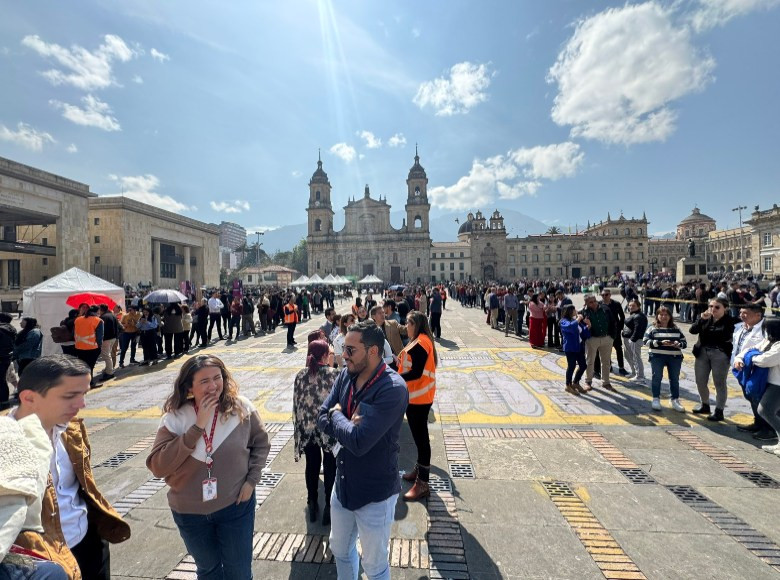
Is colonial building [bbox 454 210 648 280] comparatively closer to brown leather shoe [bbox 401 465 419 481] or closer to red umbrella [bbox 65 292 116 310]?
red umbrella [bbox 65 292 116 310]

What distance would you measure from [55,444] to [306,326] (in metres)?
16.7

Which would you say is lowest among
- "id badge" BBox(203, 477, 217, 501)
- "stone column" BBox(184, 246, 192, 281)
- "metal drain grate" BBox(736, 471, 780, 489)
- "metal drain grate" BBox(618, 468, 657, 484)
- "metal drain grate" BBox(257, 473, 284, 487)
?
"metal drain grate" BBox(257, 473, 284, 487)

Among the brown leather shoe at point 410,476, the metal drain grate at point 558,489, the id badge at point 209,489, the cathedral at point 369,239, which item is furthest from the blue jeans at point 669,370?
the cathedral at point 369,239

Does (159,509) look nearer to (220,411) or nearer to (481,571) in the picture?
(220,411)

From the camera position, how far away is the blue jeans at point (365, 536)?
220cm

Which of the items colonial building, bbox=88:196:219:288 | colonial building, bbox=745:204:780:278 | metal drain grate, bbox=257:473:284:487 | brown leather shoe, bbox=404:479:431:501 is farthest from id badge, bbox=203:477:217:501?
colonial building, bbox=745:204:780:278

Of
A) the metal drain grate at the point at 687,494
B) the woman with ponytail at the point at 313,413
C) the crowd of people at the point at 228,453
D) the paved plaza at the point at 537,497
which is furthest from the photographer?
the metal drain grate at the point at 687,494

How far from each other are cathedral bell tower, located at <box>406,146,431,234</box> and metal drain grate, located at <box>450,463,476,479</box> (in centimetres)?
7040

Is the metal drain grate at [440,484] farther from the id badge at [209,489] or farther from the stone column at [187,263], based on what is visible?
the stone column at [187,263]

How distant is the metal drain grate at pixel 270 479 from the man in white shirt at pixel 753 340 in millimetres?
5937

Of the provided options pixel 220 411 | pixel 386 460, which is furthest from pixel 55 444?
pixel 386 460

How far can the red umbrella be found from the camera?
33.9ft

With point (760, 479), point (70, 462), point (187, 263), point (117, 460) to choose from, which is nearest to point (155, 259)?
point (187, 263)

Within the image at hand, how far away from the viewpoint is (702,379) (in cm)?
570
